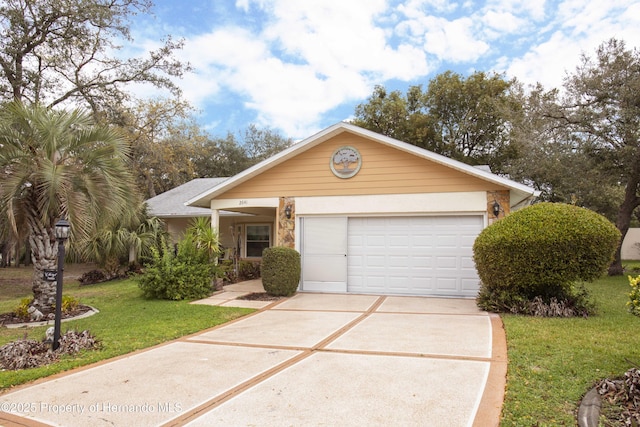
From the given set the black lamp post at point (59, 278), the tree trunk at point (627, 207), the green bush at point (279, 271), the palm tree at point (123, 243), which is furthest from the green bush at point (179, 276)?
the tree trunk at point (627, 207)

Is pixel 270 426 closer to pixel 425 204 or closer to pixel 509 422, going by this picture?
pixel 509 422

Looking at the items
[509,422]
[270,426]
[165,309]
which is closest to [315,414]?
[270,426]

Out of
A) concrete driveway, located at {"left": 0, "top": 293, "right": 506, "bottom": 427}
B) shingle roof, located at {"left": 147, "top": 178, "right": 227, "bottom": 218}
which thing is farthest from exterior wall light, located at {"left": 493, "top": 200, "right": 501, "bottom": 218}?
shingle roof, located at {"left": 147, "top": 178, "right": 227, "bottom": 218}

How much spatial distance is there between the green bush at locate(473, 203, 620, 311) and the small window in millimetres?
10754

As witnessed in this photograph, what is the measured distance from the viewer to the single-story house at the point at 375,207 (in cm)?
1058

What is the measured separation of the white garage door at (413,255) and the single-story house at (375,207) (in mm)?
25

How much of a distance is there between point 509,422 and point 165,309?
25.3 feet

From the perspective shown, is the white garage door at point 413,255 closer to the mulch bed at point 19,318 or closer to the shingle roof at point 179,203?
the mulch bed at point 19,318

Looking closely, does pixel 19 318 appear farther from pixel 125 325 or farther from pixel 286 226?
pixel 286 226

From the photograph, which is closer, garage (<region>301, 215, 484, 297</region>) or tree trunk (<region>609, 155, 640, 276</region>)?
garage (<region>301, 215, 484, 297</region>)

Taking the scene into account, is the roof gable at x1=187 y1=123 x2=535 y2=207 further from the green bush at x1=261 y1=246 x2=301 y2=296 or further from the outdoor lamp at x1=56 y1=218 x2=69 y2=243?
the outdoor lamp at x1=56 y1=218 x2=69 y2=243

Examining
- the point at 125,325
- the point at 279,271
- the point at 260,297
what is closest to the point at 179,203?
the point at 260,297

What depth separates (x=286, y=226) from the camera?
39.5 ft

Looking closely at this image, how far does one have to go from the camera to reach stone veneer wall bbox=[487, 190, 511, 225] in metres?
10.2
